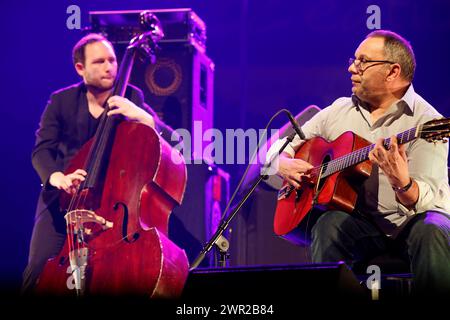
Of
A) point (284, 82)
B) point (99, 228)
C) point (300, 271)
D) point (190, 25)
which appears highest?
point (190, 25)

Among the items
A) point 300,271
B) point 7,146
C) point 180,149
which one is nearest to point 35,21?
point 7,146

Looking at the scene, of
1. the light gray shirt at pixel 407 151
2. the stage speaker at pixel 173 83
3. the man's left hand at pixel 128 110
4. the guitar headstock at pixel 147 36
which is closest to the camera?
the light gray shirt at pixel 407 151

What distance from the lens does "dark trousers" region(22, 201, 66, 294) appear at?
429cm

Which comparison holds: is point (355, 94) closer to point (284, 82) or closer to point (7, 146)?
point (284, 82)

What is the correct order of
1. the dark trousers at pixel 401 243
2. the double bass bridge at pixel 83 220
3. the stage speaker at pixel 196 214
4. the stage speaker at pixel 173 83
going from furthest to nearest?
the stage speaker at pixel 173 83, the stage speaker at pixel 196 214, the double bass bridge at pixel 83 220, the dark trousers at pixel 401 243

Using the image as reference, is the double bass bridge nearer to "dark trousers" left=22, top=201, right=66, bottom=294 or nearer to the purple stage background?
"dark trousers" left=22, top=201, right=66, bottom=294

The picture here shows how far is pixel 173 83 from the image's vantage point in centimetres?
491

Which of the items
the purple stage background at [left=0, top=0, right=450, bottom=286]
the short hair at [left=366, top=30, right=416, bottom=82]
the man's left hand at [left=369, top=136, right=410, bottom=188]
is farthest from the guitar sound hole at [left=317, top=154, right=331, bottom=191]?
the purple stage background at [left=0, top=0, right=450, bottom=286]

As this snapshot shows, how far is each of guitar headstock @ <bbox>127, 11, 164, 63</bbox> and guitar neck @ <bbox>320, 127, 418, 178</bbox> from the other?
1.55m

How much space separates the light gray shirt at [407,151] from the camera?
3.32 metres

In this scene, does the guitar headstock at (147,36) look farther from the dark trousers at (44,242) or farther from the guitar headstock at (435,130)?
the guitar headstock at (435,130)

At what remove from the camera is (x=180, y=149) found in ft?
15.3

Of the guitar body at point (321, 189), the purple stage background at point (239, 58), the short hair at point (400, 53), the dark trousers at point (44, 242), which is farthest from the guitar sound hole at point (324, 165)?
the dark trousers at point (44, 242)

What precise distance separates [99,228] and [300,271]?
178cm
